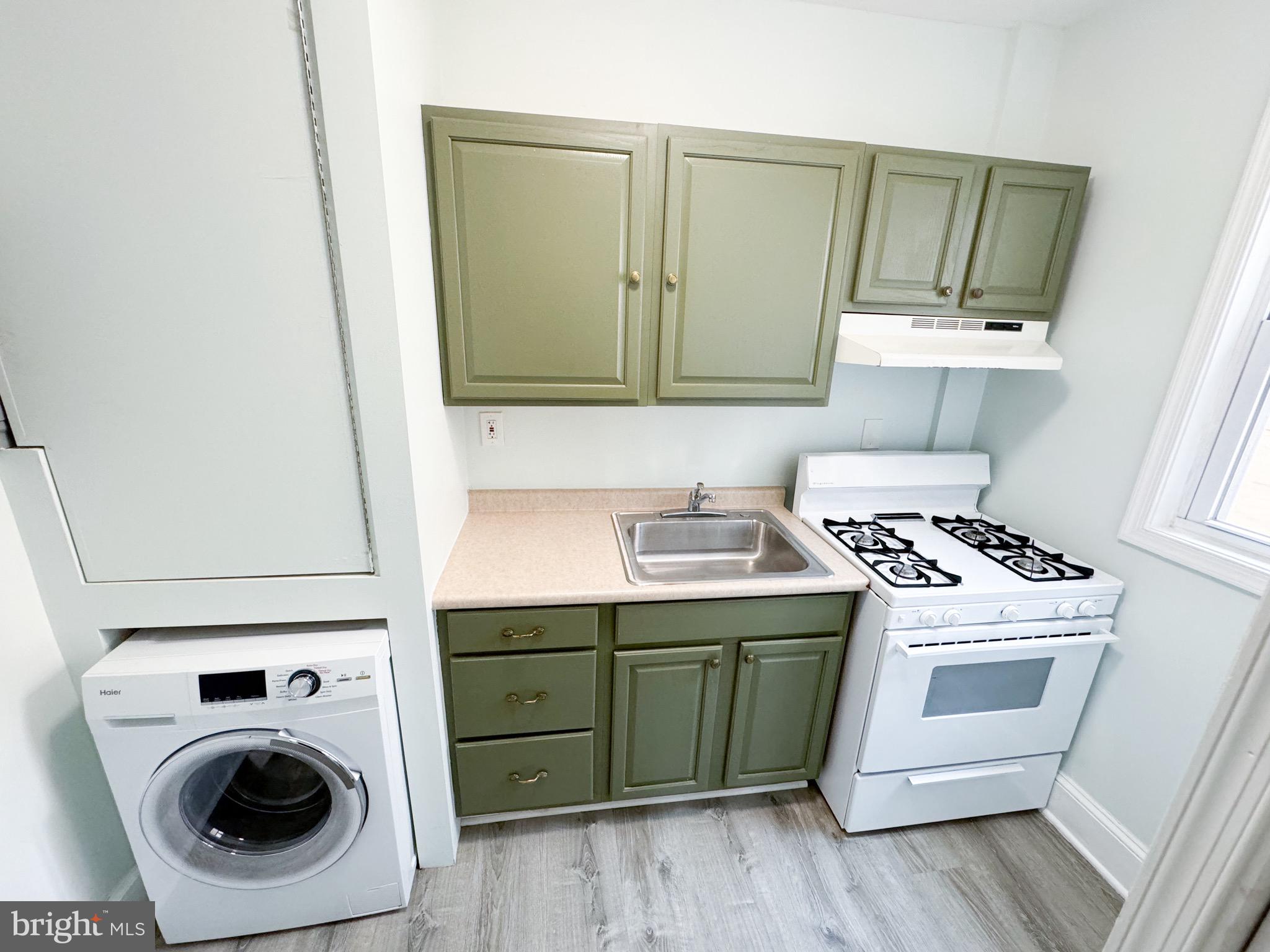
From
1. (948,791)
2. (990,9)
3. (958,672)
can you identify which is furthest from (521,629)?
(990,9)

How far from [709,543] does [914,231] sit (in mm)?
1262

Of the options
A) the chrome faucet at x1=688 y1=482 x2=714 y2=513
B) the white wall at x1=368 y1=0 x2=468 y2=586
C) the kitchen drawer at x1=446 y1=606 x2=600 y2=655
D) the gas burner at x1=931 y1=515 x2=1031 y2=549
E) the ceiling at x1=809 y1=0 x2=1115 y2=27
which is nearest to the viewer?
the white wall at x1=368 y1=0 x2=468 y2=586

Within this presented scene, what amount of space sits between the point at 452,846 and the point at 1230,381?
8.60ft

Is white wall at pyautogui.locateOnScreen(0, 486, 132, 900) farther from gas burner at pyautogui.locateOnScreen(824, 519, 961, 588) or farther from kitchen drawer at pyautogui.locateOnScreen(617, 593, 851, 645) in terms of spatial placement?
gas burner at pyautogui.locateOnScreen(824, 519, 961, 588)

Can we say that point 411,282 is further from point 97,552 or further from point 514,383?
point 97,552

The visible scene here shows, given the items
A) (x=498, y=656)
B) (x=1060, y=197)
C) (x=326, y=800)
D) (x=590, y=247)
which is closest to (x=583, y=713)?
(x=498, y=656)

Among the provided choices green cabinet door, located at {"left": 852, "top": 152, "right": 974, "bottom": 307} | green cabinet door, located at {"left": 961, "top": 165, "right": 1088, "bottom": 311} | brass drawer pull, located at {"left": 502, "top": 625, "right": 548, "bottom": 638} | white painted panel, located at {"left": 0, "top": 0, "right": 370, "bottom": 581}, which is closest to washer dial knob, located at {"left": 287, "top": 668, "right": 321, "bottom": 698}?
white painted panel, located at {"left": 0, "top": 0, "right": 370, "bottom": 581}

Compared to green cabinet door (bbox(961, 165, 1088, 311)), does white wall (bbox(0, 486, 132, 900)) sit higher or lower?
lower

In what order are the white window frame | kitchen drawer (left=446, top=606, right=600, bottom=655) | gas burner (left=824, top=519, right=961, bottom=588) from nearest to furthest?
the white window frame < kitchen drawer (left=446, top=606, right=600, bottom=655) < gas burner (left=824, top=519, right=961, bottom=588)

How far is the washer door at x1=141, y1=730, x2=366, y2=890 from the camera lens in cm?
121

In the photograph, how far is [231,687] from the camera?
1160 mm

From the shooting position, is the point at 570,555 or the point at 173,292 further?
the point at 570,555

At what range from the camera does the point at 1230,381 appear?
1.39 metres

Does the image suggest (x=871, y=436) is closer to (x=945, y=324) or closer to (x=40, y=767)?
(x=945, y=324)
